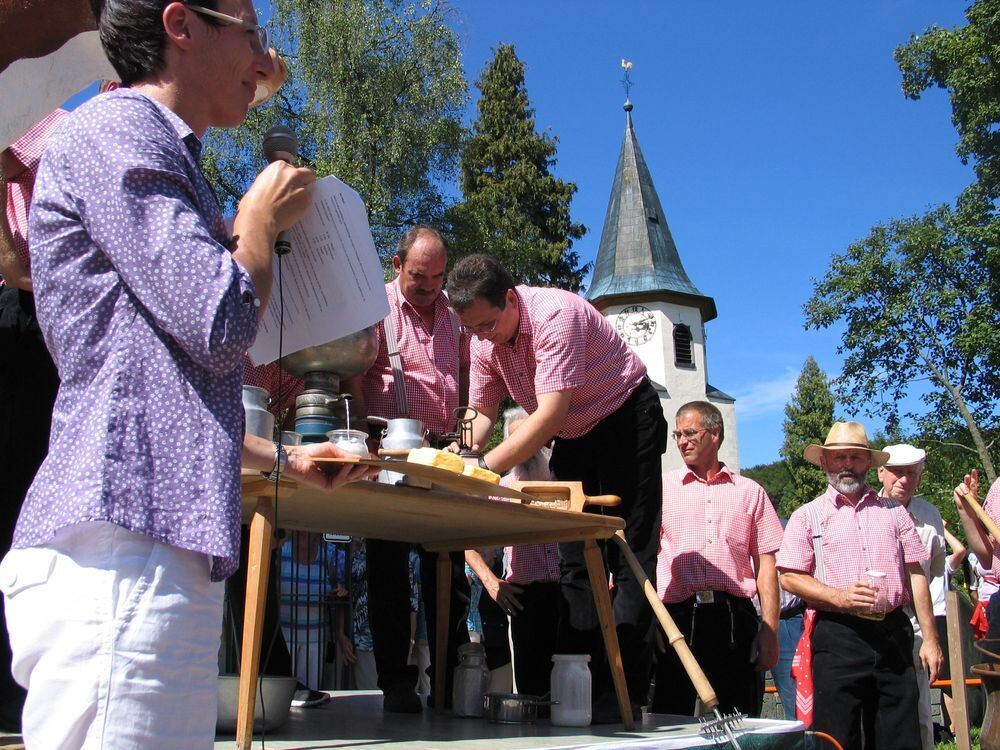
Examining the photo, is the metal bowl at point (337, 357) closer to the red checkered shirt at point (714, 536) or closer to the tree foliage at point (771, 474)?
the red checkered shirt at point (714, 536)

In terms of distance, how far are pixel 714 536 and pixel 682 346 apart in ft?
148

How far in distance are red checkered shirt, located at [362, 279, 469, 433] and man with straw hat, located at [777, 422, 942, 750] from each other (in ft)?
6.65

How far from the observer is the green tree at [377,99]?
20.2 m

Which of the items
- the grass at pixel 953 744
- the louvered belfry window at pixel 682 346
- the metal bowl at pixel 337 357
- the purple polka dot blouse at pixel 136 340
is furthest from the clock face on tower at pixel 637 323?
the purple polka dot blouse at pixel 136 340

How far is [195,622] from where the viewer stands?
133cm

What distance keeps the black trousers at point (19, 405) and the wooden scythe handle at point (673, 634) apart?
1859mm

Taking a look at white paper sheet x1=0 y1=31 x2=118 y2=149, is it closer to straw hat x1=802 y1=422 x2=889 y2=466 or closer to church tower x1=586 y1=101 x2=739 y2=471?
straw hat x1=802 y1=422 x2=889 y2=466

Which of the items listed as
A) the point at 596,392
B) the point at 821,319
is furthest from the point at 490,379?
the point at 821,319

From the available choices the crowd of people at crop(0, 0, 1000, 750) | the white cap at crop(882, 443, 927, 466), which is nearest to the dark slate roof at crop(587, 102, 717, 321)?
the white cap at crop(882, 443, 927, 466)

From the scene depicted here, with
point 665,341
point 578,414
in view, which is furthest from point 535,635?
point 665,341

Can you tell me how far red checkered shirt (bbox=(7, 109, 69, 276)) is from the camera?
2797 millimetres

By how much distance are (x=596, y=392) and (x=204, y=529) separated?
2717 mm

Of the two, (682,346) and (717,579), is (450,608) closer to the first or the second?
(717,579)

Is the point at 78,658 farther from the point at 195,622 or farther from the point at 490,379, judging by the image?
the point at 490,379
